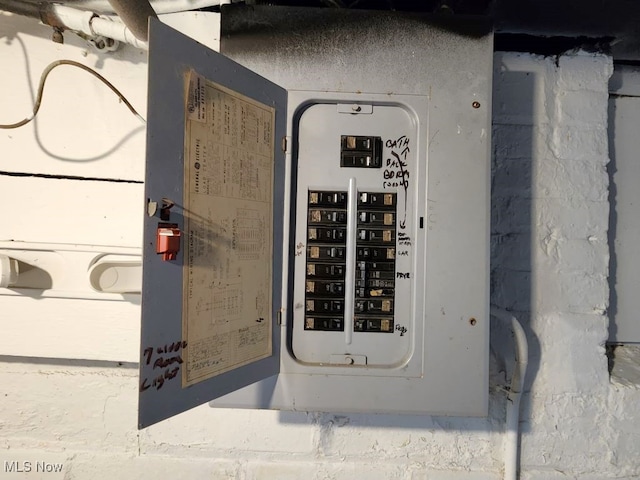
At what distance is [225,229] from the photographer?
541 mm

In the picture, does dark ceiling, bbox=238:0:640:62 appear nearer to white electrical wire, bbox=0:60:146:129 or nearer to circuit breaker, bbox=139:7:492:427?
circuit breaker, bbox=139:7:492:427

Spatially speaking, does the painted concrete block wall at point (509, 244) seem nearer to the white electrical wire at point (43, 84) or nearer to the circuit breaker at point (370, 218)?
the white electrical wire at point (43, 84)

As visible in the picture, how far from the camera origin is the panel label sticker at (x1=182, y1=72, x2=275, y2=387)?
499 mm

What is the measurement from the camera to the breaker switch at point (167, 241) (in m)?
0.45

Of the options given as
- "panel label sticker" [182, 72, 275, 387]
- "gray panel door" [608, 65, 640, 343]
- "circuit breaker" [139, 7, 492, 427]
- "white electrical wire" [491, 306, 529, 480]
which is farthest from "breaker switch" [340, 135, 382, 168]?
"gray panel door" [608, 65, 640, 343]

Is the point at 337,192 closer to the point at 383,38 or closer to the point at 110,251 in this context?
the point at 383,38

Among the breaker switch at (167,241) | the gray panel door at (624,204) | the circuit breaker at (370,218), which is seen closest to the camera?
the breaker switch at (167,241)

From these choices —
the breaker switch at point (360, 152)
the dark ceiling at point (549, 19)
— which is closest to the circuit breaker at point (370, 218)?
the breaker switch at point (360, 152)

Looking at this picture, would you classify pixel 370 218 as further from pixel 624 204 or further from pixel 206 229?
pixel 624 204

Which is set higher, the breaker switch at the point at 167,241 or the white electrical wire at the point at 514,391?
the breaker switch at the point at 167,241

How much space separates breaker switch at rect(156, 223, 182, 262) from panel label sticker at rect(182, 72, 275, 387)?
0.03 metres

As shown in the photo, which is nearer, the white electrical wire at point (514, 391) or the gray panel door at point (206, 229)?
the gray panel door at point (206, 229)

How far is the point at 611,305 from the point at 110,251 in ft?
3.24

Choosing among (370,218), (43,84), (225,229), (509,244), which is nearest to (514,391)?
(509,244)
